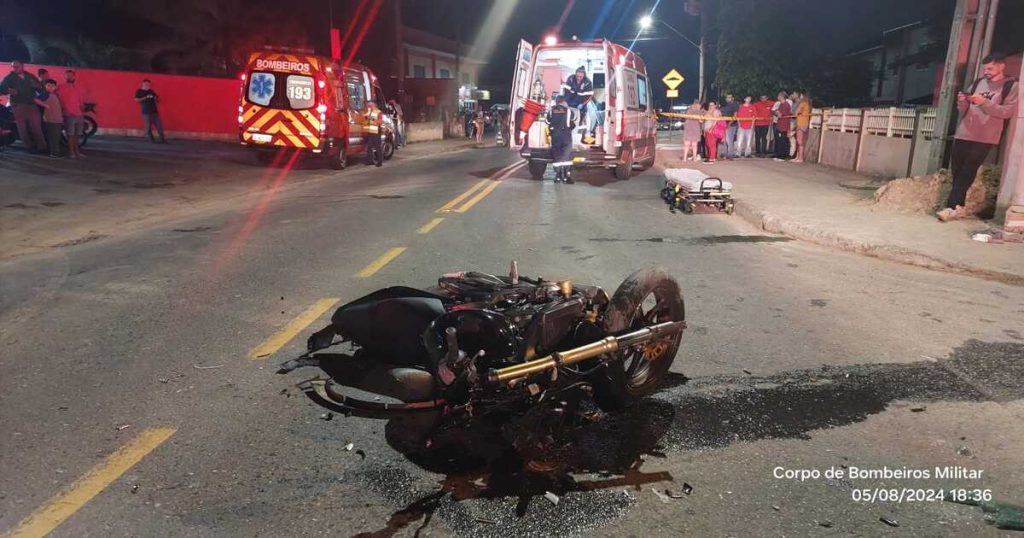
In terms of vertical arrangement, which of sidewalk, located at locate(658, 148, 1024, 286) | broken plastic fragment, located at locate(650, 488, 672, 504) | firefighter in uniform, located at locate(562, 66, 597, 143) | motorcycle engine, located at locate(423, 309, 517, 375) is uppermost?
firefighter in uniform, located at locate(562, 66, 597, 143)

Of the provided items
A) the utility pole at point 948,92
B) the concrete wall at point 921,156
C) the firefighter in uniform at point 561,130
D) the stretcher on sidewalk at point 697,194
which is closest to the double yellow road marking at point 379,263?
the stretcher on sidewalk at point 697,194

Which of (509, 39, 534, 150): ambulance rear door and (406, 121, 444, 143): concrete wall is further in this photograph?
(406, 121, 444, 143): concrete wall

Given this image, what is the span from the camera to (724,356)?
4473 millimetres

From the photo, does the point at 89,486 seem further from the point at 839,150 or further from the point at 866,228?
the point at 839,150

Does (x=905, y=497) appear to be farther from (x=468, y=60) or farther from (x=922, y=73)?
(x=468, y=60)

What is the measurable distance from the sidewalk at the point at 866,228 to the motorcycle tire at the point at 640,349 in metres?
4.56

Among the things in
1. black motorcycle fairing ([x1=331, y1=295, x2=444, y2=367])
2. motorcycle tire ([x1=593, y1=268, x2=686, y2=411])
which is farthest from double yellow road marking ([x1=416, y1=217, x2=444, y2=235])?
black motorcycle fairing ([x1=331, y1=295, x2=444, y2=367])

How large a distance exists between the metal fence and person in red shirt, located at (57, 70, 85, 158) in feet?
56.4

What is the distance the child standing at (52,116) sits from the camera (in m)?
14.2

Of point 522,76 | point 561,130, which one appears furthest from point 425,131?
point 561,130

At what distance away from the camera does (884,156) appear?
14.6 metres

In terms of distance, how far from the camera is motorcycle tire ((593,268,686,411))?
3.44m

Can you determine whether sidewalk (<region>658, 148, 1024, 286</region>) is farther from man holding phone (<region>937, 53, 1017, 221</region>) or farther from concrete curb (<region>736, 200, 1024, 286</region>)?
man holding phone (<region>937, 53, 1017, 221</region>)

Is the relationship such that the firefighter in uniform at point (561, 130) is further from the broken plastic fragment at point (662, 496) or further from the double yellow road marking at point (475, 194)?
the broken plastic fragment at point (662, 496)
